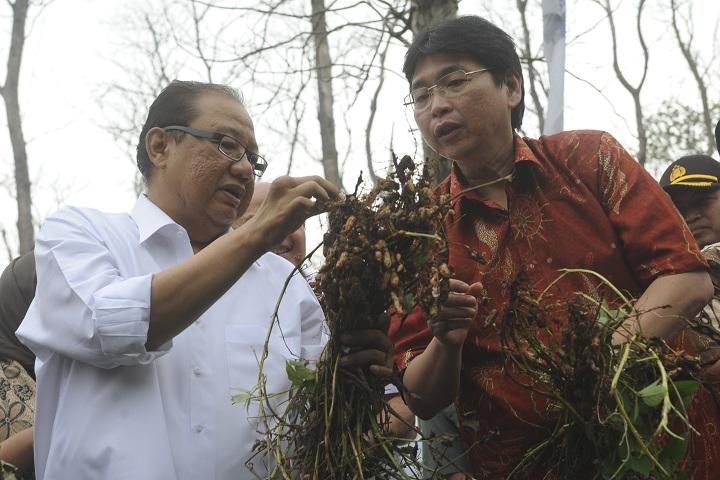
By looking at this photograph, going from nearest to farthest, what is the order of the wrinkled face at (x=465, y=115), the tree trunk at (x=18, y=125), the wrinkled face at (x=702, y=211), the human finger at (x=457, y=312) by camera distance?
the human finger at (x=457, y=312) → the wrinkled face at (x=465, y=115) → the wrinkled face at (x=702, y=211) → the tree trunk at (x=18, y=125)

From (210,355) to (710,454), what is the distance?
4.39 ft

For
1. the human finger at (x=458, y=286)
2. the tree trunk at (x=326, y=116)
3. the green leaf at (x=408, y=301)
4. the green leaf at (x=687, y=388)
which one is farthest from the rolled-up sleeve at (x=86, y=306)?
the tree trunk at (x=326, y=116)

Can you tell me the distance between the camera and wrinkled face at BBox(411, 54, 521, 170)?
2311 mm

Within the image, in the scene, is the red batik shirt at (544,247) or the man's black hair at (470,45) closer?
the red batik shirt at (544,247)

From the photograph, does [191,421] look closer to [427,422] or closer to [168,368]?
[168,368]

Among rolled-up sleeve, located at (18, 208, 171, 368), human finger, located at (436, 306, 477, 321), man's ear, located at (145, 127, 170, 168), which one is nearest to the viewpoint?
rolled-up sleeve, located at (18, 208, 171, 368)

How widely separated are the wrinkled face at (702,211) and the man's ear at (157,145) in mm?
2237

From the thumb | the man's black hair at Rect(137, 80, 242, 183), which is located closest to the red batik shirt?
the thumb

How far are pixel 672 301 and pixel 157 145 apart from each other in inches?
60.2

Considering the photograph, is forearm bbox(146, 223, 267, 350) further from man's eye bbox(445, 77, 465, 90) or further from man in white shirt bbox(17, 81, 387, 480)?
man's eye bbox(445, 77, 465, 90)

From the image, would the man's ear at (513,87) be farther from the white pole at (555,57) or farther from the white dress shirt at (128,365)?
the white pole at (555,57)

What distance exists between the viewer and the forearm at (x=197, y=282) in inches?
71.1

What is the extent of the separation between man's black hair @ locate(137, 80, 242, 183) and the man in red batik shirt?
24.4 inches

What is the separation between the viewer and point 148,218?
225cm
